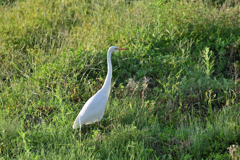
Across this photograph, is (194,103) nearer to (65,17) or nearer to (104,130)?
(104,130)

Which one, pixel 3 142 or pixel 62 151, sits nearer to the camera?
pixel 62 151

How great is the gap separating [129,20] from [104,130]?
2594 millimetres

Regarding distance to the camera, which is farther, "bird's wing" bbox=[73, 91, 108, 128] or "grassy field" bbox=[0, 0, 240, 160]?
"bird's wing" bbox=[73, 91, 108, 128]

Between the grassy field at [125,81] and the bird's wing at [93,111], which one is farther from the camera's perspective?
the bird's wing at [93,111]

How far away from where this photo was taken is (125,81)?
3799 millimetres

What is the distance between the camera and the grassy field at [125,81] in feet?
8.85

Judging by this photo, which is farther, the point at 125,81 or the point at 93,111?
the point at 125,81

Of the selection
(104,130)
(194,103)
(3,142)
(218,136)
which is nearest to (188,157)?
(218,136)

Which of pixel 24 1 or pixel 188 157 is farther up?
pixel 24 1

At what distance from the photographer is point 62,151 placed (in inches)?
100

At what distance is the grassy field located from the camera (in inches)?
106

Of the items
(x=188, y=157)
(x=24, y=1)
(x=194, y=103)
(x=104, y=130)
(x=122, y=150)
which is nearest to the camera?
(x=188, y=157)

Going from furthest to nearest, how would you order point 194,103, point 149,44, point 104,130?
1. point 149,44
2. point 194,103
3. point 104,130

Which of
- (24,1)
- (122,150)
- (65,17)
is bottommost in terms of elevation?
(122,150)
